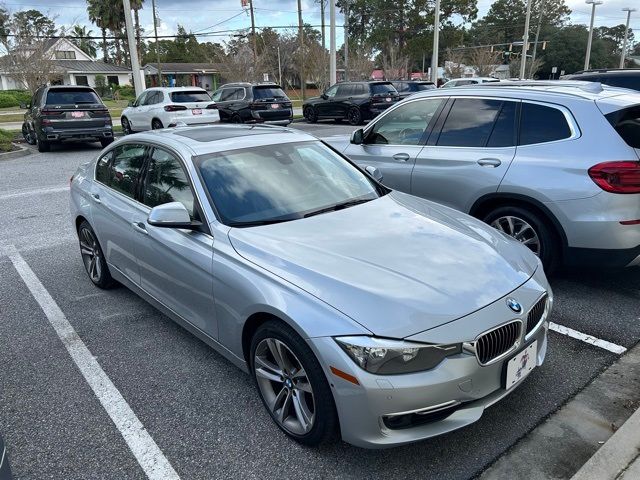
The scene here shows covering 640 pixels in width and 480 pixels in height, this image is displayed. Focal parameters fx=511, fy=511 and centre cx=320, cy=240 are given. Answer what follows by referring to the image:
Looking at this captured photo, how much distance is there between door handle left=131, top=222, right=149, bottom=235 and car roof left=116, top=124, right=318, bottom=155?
2.05 ft

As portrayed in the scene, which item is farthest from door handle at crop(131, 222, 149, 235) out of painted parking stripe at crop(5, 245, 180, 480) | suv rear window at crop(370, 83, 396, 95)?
suv rear window at crop(370, 83, 396, 95)

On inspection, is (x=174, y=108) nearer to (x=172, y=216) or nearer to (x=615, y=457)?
(x=172, y=216)

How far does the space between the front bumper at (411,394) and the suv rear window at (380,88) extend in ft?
61.5

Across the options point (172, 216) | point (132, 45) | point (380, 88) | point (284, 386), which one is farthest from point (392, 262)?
point (380, 88)

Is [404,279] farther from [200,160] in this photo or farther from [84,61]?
[84,61]

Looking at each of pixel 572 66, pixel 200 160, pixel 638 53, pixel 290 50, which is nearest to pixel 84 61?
pixel 290 50

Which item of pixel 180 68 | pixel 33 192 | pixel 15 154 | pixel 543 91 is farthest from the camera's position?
pixel 180 68

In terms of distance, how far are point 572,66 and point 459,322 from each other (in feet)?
262

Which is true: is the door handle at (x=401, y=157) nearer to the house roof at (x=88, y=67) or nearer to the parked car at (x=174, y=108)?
the parked car at (x=174, y=108)

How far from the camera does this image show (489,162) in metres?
4.71

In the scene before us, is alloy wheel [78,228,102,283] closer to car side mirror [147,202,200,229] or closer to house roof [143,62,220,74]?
car side mirror [147,202,200,229]

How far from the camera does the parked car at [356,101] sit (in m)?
20.0

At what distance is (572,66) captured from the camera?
70312 mm

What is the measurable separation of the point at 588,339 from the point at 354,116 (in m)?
17.6
